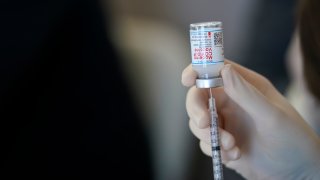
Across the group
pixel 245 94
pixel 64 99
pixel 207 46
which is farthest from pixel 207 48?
pixel 64 99

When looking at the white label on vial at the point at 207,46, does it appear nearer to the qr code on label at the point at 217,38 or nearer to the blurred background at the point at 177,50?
the qr code on label at the point at 217,38

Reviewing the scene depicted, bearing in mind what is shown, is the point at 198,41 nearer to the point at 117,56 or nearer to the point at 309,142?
the point at 309,142

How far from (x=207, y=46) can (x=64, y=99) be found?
0.66 metres

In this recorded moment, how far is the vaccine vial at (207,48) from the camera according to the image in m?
0.80

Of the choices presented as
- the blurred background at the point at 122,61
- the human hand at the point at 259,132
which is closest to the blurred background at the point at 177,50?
the blurred background at the point at 122,61

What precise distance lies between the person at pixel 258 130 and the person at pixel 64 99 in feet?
1.37

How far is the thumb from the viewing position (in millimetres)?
859

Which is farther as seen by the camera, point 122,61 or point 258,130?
point 122,61

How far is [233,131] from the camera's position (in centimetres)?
105

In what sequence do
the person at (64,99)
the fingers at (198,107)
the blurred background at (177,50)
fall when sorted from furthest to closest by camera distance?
the blurred background at (177,50) → the person at (64,99) → the fingers at (198,107)

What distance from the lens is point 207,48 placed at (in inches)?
31.5

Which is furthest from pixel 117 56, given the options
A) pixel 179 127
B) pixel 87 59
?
pixel 179 127

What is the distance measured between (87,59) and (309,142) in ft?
2.29

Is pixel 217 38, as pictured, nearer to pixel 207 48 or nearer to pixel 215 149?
pixel 207 48
